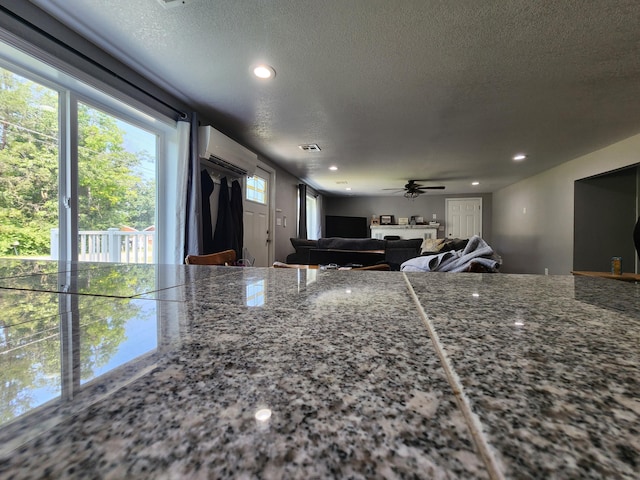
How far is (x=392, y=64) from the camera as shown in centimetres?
186

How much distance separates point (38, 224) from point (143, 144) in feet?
3.31

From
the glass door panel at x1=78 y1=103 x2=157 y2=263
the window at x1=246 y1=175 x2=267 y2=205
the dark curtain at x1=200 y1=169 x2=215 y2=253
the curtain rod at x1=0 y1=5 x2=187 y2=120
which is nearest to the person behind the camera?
the curtain rod at x1=0 y1=5 x2=187 y2=120

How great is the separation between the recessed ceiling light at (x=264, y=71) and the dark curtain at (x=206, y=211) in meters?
1.23

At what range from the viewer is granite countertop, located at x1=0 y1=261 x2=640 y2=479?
144mm

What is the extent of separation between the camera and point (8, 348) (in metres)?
0.29

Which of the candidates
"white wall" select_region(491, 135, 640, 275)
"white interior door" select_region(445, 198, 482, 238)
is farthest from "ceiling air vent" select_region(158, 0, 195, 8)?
"white interior door" select_region(445, 198, 482, 238)

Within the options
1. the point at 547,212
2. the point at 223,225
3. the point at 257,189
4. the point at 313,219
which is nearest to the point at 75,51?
the point at 223,225

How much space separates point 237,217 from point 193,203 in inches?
A: 33.8

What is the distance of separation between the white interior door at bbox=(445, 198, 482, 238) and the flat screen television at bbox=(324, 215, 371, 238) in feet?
6.97

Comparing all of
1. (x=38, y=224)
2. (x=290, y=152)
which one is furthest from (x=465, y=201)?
(x=38, y=224)

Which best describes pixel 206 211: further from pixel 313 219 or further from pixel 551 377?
pixel 313 219

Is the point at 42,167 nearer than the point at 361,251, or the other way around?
the point at 42,167

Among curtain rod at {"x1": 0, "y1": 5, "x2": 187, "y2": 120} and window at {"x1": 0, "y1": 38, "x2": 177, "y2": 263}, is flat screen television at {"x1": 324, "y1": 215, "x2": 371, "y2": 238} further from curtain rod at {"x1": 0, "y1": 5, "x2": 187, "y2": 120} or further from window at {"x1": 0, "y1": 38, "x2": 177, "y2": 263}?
curtain rod at {"x1": 0, "y1": 5, "x2": 187, "y2": 120}

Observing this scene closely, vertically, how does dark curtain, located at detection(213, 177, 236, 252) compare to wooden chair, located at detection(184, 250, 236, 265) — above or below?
above
